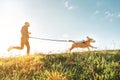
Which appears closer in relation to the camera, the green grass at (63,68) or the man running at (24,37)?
the green grass at (63,68)

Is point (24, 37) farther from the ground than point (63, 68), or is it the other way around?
point (24, 37)

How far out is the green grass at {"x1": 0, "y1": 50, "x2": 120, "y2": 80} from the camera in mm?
11383

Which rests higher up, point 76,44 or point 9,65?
point 76,44

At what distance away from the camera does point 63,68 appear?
40.8 ft

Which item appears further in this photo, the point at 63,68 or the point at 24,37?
the point at 24,37

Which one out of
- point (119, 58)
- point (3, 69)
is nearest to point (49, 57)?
point (3, 69)

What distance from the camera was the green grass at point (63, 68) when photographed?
11.4m

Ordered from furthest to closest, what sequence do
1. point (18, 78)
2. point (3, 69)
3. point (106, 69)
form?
1. point (3, 69)
2. point (106, 69)
3. point (18, 78)

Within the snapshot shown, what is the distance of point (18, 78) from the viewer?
1108 cm

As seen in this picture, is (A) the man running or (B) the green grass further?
(A) the man running

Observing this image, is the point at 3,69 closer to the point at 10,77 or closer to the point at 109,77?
the point at 10,77

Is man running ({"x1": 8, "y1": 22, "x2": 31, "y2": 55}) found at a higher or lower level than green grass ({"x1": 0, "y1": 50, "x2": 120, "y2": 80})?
higher

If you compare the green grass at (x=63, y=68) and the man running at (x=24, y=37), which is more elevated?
the man running at (x=24, y=37)

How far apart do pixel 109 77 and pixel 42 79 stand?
2660 mm
